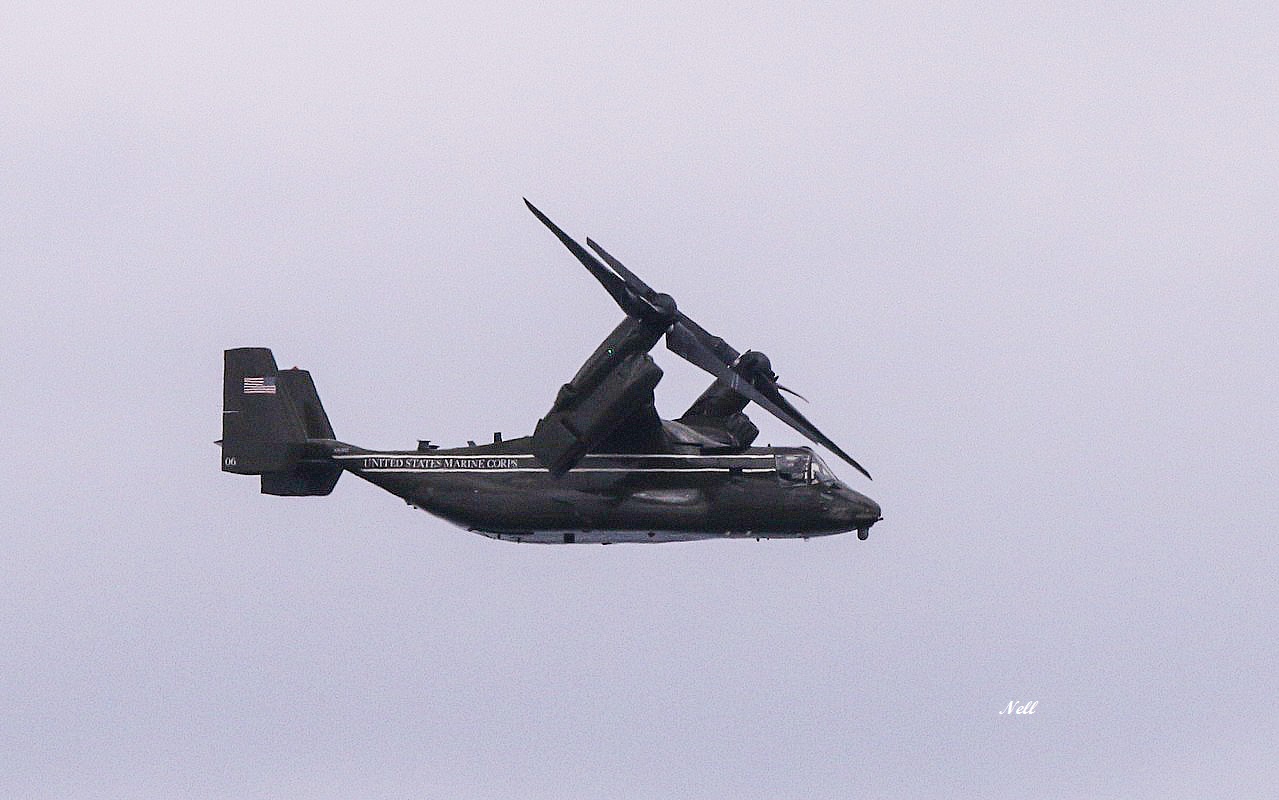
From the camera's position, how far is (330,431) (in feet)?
191

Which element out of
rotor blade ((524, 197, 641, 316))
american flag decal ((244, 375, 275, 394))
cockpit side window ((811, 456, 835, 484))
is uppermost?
rotor blade ((524, 197, 641, 316))

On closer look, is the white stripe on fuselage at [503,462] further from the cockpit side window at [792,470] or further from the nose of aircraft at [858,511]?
the nose of aircraft at [858,511]

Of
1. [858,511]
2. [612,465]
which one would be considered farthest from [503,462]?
[858,511]

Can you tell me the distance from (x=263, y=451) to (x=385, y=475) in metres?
3.68

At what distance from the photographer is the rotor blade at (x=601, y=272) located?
51.8 meters

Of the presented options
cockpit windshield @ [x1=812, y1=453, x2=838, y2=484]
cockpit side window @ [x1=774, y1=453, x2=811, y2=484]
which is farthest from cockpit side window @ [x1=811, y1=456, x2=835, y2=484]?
cockpit side window @ [x1=774, y1=453, x2=811, y2=484]

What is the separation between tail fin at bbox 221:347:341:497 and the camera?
5684 cm

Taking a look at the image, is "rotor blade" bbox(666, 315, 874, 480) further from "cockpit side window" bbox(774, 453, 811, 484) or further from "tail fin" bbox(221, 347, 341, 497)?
"tail fin" bbox(221, 347, 341, 497)

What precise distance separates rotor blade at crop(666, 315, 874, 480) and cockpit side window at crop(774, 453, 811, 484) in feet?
4.44

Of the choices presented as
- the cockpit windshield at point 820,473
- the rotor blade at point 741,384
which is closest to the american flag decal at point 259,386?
the rotor blade at point 741,384

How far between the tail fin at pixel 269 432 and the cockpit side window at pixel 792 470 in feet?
41.7

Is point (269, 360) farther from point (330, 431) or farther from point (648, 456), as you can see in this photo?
point (648, 456)

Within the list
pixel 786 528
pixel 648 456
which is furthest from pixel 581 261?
pixel 786 528

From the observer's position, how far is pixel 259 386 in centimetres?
5734
